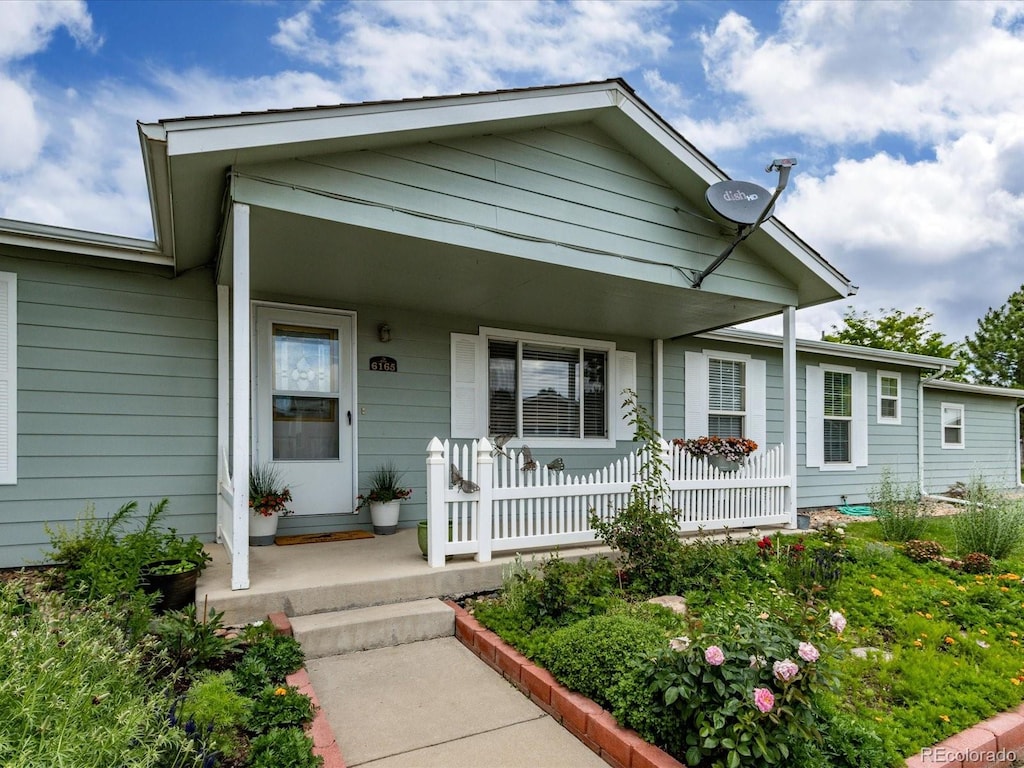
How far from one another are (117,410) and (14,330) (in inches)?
34.8

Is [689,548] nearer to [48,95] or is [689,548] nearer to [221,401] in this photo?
[221,401]

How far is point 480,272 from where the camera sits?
4.81 metres

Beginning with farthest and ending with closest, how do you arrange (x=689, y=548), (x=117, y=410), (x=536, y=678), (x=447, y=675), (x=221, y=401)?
1. (x=221, y=401)
2. (x=117, y=410)
3. (x=689, y=548)
4. (x=447, y=675)
5. (x=536, y=678)

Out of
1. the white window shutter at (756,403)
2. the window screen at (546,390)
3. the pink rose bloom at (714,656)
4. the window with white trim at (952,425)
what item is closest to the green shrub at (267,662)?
the pink rose bloom at (714,656)

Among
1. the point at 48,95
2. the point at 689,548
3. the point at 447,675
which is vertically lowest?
the point at 447,675

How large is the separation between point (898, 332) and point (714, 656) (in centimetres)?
2535

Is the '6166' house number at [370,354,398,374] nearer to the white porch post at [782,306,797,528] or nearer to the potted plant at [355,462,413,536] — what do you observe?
the potted plant at [355,462,413,536]

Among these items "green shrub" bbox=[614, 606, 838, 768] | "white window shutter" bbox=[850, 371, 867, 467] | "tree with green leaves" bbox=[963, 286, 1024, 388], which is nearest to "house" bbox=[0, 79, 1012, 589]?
"green shrub" bbox=[614, 606, 838, 768]

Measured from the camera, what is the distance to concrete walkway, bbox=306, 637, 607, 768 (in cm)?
229

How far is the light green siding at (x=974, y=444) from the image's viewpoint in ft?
34.2

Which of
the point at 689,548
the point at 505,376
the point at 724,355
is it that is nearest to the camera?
the point at 689,548

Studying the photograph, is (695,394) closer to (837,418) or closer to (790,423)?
(790,423)

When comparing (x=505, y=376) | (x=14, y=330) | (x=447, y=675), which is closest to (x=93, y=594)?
(x=447, y=675)

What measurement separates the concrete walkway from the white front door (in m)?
2.42
